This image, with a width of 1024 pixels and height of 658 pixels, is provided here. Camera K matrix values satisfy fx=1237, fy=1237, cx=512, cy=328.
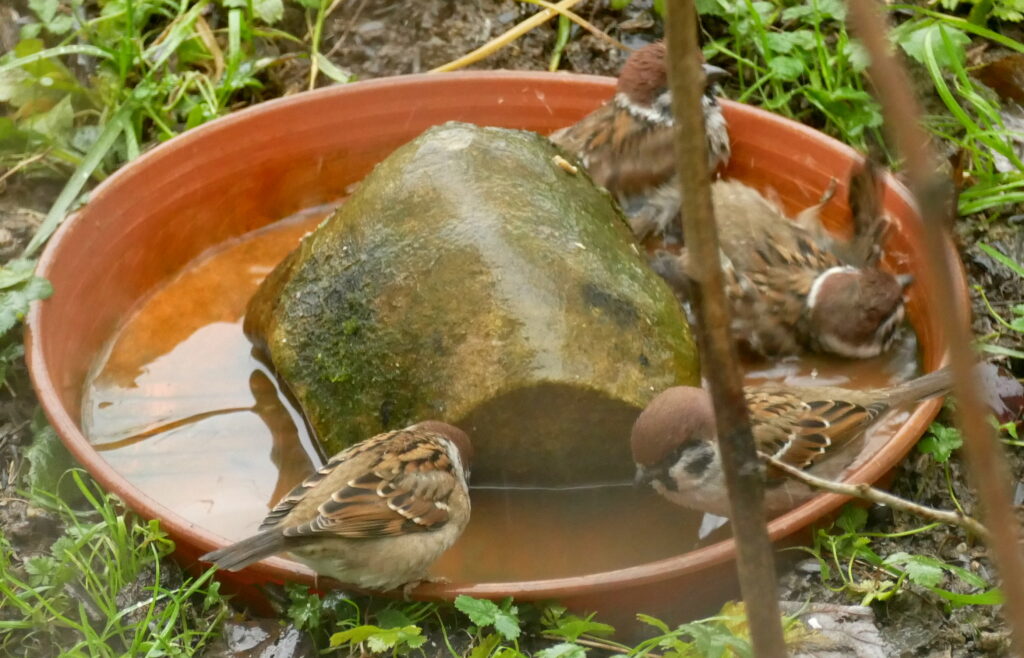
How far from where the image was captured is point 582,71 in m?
5.75

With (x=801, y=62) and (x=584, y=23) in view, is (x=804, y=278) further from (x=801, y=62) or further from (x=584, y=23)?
(x=584, y=23)

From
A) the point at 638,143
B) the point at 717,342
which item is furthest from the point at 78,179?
the point at 717,342

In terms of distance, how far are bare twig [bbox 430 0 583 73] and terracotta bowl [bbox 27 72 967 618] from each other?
47cm

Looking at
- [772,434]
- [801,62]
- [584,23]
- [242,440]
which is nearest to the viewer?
[772,434]

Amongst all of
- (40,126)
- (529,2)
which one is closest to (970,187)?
(529,2)

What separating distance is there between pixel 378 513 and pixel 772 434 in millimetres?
1259

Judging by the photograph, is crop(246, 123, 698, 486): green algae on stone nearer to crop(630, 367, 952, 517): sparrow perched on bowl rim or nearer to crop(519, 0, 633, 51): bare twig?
crop(630, 367, 952, 517): sparrow perched on bowl rim

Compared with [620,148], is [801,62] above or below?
above

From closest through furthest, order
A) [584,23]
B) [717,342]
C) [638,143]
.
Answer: [717,342] → [638,143] → [584,23]

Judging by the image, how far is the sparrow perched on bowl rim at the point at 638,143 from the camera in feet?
16.4

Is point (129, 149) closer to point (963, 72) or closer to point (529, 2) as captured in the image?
point (529, 2)

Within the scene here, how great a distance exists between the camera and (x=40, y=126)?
5164 mm

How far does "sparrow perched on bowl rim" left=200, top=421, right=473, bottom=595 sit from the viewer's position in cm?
323

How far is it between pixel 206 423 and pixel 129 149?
148cm
